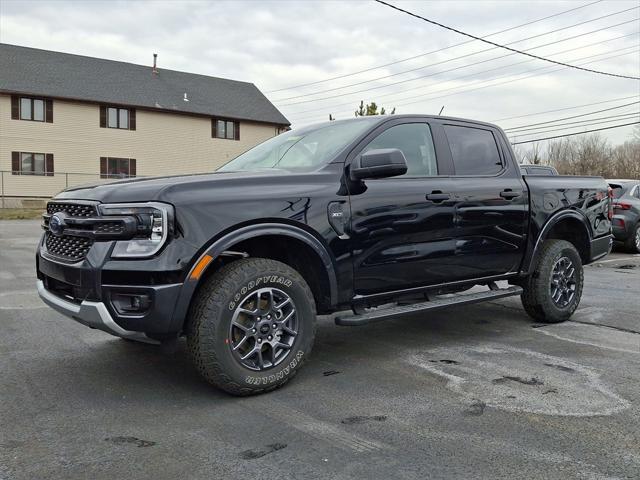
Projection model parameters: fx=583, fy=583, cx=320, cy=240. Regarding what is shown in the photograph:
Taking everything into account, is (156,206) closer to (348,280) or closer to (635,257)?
(348,280)

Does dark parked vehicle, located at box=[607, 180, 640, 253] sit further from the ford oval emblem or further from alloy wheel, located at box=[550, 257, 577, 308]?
the ford oval emblem

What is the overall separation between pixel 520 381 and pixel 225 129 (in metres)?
34.1

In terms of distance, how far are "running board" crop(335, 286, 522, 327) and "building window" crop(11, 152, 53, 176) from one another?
29.2 metres

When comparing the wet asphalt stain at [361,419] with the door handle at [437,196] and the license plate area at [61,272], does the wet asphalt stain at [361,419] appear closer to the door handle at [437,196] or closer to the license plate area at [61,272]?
the license plate area at [61,272]

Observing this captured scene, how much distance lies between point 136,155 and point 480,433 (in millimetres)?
32490

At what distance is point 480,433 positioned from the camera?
315 centimetres

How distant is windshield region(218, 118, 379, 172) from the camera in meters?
4.41

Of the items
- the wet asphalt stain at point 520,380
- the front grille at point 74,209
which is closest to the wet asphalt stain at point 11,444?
the front grille at point 74,209

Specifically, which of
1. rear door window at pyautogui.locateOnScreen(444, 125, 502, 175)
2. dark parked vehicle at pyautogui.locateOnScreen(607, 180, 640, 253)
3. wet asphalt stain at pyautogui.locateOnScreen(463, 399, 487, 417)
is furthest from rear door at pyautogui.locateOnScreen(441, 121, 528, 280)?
dark parked vehicle at pyautogui.locateOnScreen(607, 180, 640, 253)

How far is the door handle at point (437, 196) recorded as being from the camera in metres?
4.57

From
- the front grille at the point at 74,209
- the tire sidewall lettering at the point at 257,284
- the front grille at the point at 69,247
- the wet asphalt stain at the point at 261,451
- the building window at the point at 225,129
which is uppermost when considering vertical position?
the building window at the point at 225,129

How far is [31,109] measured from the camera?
29.7 m

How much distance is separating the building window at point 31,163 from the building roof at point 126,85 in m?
3.09

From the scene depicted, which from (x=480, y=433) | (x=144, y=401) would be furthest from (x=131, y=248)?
(x=480, y=433)
